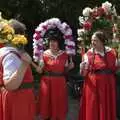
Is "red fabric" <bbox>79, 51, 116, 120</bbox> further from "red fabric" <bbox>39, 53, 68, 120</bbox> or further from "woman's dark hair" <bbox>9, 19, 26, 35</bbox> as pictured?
"woman's dark hair" <bbox>9, 19, 26, 35</bbox>

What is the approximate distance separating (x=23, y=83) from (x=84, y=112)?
253cm

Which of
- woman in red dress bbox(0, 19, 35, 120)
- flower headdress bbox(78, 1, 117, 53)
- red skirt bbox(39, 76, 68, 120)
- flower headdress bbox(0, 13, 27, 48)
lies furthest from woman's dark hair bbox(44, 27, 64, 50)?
flower headdress bbox(0, 13, 27, 48)

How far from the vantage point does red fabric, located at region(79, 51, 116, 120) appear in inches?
323

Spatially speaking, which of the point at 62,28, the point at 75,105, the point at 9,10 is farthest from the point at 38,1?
the point at 62,28

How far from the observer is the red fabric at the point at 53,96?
8594 mm

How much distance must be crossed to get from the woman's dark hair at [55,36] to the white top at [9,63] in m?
2.71

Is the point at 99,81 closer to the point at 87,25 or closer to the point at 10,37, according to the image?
the point at 87,25

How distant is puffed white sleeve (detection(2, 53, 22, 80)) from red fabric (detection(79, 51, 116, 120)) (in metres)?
2.52

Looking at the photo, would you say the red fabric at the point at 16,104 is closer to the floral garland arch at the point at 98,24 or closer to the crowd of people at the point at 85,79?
the crowd of people at the point at 85,79

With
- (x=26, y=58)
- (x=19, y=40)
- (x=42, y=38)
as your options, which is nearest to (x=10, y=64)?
(x=26, y=58)

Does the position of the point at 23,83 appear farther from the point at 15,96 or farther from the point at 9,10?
the point at 9,10

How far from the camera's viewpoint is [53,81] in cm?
859

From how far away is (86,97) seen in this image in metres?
8.35

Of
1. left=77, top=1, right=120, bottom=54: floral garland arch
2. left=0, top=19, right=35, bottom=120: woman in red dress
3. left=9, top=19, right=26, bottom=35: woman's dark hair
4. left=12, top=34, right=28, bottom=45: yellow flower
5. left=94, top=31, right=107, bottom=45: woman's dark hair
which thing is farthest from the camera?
left=77, top=1, right=120, bottom=54: floral garland arch
